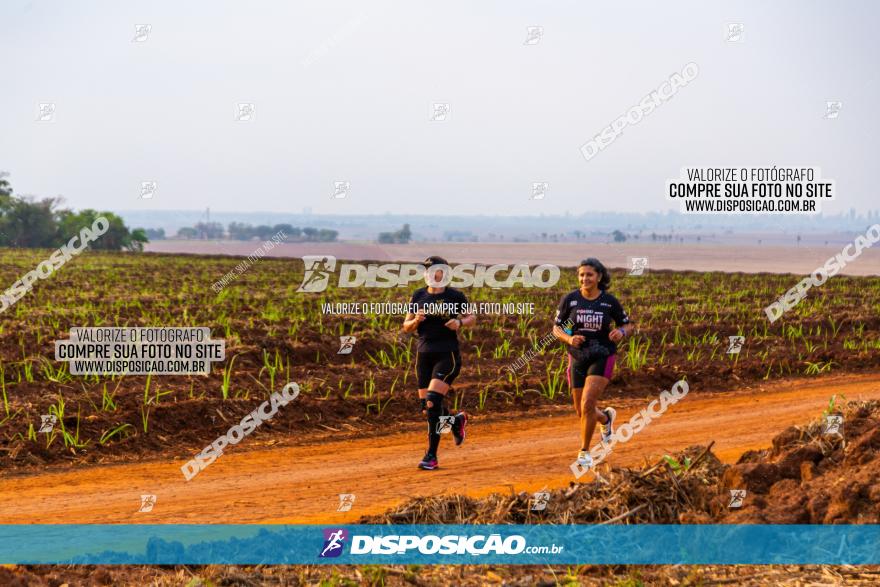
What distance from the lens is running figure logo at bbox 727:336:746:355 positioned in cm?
2073

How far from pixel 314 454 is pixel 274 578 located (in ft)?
17.4

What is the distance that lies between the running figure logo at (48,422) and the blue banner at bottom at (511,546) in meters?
4.68

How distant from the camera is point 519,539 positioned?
7.90 metres

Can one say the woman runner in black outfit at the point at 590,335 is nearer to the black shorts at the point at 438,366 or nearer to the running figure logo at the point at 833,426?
the black shorts at the point at 438,366

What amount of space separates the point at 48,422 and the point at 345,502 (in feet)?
16.9

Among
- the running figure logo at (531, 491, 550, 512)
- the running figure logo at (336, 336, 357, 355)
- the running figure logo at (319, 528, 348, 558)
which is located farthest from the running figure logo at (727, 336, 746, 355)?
the running figure logo at (319, 528, 348, 558)

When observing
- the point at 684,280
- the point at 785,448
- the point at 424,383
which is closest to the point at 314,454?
the point at 424,383

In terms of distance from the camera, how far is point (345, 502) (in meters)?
9.84

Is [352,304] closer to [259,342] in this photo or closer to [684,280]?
[259,342]

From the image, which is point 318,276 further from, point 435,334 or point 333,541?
point 333,541

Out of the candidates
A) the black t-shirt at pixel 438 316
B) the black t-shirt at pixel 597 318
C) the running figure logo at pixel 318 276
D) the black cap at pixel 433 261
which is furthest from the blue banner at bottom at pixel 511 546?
the running figure logo at pixel 318 276

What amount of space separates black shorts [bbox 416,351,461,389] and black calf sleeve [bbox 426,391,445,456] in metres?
0.20

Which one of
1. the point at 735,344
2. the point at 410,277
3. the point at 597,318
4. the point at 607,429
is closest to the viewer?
the point at 597,318

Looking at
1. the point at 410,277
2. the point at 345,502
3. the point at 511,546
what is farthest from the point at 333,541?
the point at 410,277
